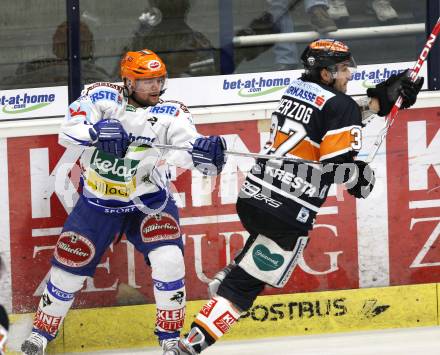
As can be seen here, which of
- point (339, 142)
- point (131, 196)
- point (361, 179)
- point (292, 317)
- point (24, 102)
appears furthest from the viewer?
point (292, 317)

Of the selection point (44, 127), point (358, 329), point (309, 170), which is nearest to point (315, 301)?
point (358, 329)

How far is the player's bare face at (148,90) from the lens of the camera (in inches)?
233

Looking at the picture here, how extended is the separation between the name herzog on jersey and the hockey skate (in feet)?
3.69

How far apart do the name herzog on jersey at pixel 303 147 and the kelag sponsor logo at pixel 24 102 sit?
121cm

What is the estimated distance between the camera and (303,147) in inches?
224

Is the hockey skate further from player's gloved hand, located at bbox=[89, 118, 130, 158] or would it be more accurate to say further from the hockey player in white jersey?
player's gloved hand, located at bbox=[89, 118, 130, 158]

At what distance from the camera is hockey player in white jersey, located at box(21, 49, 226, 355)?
234 inches

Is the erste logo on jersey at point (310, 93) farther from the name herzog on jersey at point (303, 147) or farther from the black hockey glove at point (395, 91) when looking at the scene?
the black hockey glove at point (395, 91)

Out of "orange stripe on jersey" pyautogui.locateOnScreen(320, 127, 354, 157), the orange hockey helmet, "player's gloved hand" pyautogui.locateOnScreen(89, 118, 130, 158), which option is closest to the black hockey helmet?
"orange stripe on jersey" pyautogui.locateOnScreen(320, 127, 354, 157)

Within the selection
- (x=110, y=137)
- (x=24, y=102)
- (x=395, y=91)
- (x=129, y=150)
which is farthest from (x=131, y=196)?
(x=395, y=91)

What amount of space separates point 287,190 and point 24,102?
4.82 feet

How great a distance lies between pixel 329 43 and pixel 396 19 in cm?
102

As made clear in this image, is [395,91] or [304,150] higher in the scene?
[395,91]

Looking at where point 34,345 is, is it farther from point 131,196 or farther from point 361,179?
point 361,179
